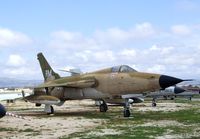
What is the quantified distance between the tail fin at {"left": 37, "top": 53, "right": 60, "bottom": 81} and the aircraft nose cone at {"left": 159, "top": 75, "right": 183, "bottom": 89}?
11.5 meters

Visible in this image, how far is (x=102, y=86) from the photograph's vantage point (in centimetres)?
2442

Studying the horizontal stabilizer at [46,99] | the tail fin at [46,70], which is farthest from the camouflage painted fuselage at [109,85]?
the tail fin at [46,70]

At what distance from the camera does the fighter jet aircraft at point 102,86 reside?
70.3 feet

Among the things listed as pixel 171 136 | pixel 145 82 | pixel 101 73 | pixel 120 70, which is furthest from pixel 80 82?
pixel 171 136

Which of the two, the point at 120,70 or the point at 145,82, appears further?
the point at 120,70

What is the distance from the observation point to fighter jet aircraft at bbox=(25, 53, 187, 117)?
2142cm

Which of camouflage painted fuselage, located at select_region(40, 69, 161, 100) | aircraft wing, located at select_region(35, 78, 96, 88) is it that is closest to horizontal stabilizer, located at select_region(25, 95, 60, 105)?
aircraft wing, located at select_region(35, 78, 96, 88)

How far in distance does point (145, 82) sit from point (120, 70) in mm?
2503

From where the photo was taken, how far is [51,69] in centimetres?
3069

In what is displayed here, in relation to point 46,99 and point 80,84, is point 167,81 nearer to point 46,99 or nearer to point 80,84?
point 80,84

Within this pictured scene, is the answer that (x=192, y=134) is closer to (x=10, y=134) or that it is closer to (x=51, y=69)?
(x=10, y=134)

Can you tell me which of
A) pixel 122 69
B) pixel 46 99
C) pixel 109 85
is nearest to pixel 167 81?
pixel 122 69

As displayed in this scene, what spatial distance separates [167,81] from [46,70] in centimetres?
1269

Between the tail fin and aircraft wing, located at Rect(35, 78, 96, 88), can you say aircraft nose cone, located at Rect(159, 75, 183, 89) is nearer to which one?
aircraft wing, located at Rect(35, 78, 96, 88)
